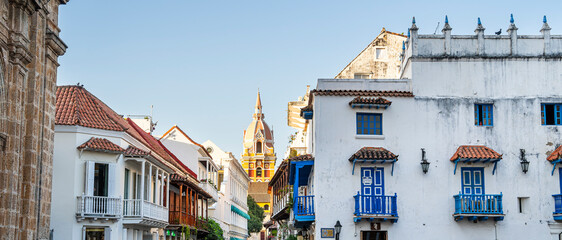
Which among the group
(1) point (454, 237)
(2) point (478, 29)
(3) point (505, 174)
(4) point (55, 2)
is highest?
(2) point (478, 29)

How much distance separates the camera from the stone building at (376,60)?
39594mm

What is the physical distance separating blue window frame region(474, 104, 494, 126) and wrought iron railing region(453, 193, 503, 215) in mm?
3061

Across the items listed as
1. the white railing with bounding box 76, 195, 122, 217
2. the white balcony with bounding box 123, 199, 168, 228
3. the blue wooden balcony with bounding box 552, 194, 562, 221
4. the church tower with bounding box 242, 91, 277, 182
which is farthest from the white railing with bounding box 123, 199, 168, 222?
the church tower with bounding box 242, 91, 277, 182

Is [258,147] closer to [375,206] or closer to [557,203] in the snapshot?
[375,206]

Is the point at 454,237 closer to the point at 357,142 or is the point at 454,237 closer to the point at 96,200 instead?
the point at 357,142

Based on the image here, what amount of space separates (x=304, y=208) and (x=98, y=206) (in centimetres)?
846

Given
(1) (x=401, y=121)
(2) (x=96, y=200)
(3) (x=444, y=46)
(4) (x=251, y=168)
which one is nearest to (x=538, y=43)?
(3) (x=444, y=46)

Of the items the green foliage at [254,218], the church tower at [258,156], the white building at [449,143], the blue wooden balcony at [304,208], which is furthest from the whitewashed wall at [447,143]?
the church tower at [258,156]

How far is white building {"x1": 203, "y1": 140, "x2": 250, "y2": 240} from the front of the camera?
65375 mm

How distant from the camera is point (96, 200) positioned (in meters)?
30.0

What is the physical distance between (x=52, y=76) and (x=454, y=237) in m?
16.9

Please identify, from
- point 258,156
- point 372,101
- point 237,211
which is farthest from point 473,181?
point 258,156

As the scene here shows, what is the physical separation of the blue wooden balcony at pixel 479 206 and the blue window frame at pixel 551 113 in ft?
12.7

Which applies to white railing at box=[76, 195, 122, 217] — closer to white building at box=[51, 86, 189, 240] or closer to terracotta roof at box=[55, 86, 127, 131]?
white building at box=[51, 86, 189, 240]
